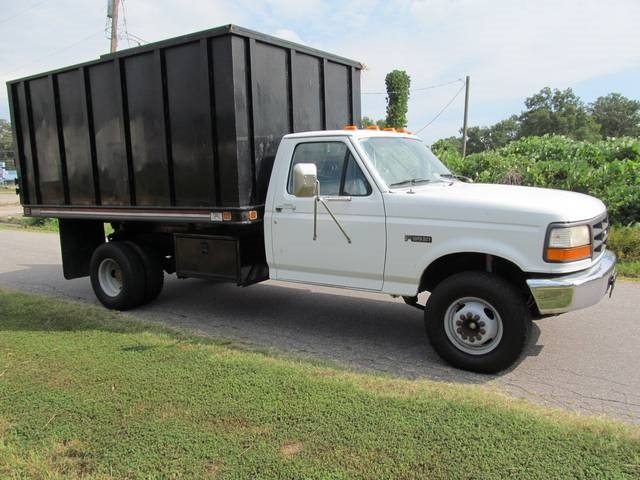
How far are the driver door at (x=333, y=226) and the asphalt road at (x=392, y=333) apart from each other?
712mm

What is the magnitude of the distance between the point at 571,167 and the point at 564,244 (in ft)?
26.4

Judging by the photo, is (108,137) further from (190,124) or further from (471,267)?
(471,267)

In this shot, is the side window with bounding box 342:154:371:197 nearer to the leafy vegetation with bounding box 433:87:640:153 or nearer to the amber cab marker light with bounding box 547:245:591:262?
the amber cab marker light with bounding box 547:245:591:262

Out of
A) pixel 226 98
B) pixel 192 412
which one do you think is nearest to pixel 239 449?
pixel 192 412

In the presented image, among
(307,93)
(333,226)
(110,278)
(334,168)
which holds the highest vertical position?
(307,93)

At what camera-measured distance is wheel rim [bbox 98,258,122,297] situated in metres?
7.03

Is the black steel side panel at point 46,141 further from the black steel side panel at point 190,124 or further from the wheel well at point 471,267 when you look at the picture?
the wheel well at point 471,267

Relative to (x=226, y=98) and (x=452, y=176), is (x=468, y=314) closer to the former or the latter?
(x=452, y=176)

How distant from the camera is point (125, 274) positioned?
6.70 meters

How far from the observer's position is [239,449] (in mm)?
3209

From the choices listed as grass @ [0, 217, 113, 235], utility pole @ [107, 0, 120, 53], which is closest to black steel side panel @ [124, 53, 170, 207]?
grass @ [0, 217, 113, 235]

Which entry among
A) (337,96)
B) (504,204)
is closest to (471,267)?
(504,204)

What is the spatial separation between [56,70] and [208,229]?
10.3ft

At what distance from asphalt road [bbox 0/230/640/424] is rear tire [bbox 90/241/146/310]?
28 centimetres
